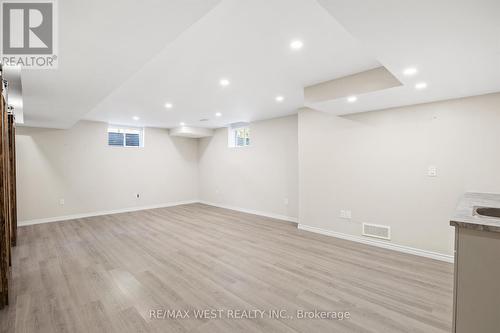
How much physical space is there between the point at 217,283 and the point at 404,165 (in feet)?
10.4

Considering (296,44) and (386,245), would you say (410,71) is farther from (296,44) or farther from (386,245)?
(386,245)

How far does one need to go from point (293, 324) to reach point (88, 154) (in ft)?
20.6

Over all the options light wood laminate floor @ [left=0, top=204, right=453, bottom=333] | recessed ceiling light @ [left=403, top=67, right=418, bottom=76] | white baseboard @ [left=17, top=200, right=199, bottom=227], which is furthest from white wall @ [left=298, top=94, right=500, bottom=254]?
white baseboard @ [left=17, top=200, right=199, bottom=227]

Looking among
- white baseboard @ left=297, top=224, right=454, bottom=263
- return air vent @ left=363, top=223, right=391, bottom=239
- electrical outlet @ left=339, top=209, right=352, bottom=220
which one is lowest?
white baseboard @ left=297, top=224, right=454, bottom=263

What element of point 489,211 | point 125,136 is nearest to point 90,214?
point 125,136

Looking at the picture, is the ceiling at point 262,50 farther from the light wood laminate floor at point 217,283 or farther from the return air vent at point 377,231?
the light wood laminate floor at point 217,283

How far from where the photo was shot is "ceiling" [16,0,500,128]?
1.29 meters

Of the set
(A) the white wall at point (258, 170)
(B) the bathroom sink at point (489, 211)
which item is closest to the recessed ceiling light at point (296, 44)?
(B) the bathroom sink at point (489, 211)

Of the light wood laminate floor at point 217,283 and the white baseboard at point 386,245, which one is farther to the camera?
the white baseboard at point 386,245

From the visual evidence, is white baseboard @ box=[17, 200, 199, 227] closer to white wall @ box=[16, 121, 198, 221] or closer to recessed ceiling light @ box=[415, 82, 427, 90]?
white wall @ box=[16, 121, 198, 221]

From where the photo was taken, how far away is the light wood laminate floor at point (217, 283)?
6.28 ft

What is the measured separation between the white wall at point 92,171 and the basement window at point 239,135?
1839 millimetres

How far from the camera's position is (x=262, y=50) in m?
2.23

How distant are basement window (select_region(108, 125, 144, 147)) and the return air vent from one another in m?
6.33
